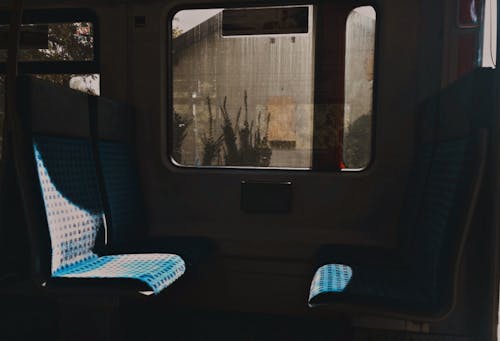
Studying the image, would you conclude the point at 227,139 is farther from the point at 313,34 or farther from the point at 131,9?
the point at 131,9

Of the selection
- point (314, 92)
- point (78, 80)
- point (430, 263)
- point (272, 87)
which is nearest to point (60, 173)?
point (78, 80)

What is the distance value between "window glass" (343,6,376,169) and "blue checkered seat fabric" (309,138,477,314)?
525 millimetres

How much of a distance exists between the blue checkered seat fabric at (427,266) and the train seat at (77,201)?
0.66 meters

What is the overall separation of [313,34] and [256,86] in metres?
0.42

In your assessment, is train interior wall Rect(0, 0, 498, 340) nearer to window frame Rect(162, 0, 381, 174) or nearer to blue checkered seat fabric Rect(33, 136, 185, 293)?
window frame Rect(162, 0, 381, 174)

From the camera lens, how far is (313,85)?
8.20 feet

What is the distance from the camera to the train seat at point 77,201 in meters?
1.72

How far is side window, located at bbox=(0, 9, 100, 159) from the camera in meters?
2.65

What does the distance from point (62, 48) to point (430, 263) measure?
226 cm

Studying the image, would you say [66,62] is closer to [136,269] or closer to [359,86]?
[136,269]

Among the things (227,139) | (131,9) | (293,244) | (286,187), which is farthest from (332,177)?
(131,9)

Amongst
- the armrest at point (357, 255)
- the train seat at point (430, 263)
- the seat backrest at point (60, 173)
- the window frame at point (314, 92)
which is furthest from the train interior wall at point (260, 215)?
the seat backrest at point (60, 173)

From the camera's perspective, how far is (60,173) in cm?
189

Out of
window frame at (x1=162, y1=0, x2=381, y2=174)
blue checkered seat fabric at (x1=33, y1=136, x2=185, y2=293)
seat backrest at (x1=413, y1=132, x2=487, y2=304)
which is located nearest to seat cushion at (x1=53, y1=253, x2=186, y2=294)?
blue checkered seat fabric at (x1=33, y1=136, x2=185, y2=293)
